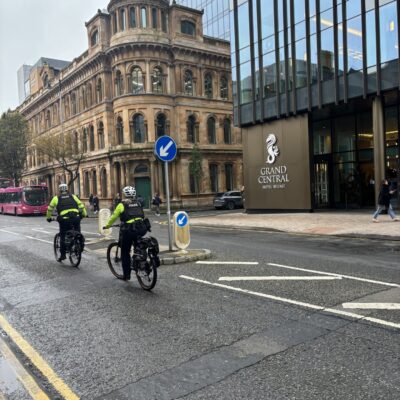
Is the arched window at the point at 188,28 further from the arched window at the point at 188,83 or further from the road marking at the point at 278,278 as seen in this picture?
the road marking at the point at 278,278

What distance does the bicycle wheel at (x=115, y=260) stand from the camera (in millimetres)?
8242

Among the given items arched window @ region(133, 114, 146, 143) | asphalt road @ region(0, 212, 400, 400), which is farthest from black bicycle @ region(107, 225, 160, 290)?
arched window @ region(133, 114, 146, 143)

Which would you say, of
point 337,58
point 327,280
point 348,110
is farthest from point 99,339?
point 348,110

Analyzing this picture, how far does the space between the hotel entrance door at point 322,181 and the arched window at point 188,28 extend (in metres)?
22.2

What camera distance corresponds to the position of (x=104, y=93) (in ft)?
136

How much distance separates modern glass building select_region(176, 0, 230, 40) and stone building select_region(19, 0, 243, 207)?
14318 mm

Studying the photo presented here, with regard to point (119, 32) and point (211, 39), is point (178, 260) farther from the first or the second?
point (211, 39)

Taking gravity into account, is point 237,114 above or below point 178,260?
above

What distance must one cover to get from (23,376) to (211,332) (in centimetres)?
202

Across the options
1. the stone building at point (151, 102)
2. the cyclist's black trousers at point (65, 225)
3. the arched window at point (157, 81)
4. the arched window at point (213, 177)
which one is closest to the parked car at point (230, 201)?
the stone building at point (151, 102)

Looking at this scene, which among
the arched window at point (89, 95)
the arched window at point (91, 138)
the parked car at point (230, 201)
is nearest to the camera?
the parked car at point (230, 201)

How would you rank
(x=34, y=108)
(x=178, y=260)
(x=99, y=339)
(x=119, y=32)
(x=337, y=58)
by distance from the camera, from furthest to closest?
Answer: (x=34, y=108) < (x=119, y=32) < (x=337, y=58) < (x=178, y=260) < (x=99, y=339)

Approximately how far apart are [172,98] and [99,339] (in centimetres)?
3744

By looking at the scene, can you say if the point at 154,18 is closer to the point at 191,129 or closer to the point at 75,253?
the point at 191,129
